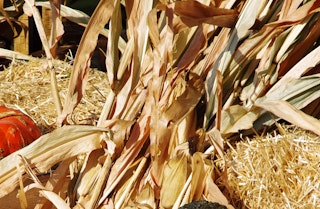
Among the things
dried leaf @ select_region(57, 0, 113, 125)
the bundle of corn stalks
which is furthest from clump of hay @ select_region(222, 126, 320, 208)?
dried leaf @ select_region(57, 0, 113, 125)

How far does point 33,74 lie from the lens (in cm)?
Result: 414

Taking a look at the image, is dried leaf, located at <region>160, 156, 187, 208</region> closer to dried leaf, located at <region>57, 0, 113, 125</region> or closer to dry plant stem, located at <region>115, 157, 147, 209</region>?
dry plant stem, located at <region>115, 157, 147, 209</region>

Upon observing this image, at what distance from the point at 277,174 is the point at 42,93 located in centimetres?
182

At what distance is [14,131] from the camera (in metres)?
3.03

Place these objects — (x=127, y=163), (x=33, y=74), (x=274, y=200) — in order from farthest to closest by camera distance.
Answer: (x=33, y=74) < (x=127, y=163) < (x=274, y=200)

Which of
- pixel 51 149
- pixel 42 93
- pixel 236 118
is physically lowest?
pixel 42 93

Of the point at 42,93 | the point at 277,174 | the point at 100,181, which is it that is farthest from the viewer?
the point at 42,93

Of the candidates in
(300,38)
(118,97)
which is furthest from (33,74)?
(300,38)

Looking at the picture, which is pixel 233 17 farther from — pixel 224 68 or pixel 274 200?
pixel 274 200

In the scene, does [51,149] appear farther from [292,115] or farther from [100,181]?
[292,115]

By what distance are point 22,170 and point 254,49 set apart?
83 centimetres

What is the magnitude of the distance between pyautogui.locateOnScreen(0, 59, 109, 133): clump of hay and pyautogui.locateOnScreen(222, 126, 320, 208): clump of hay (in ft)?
3.51

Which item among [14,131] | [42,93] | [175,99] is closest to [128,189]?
[175,99]

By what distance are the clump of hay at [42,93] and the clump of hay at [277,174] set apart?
1.07m
